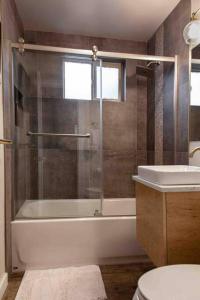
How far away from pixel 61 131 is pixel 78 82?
0.63 metres

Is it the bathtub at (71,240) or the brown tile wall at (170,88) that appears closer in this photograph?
the bathtub at (71,240)

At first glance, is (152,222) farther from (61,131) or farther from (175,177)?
(61,131)

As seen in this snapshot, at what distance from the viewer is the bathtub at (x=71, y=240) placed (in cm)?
185

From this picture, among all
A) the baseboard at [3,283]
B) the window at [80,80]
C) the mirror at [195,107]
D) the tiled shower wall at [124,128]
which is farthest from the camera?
the tiled shower wall at [124,128]

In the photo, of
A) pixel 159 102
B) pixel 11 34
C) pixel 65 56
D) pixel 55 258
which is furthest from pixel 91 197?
pixel 11 34

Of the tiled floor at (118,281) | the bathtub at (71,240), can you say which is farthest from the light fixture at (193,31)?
the tiled floor at (118,281)

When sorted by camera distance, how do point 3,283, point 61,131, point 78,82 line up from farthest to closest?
point 78,82
point 61,131
point 3,283

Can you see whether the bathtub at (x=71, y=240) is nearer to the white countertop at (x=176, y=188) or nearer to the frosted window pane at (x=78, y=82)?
the white countertop at (x=176, y=188)

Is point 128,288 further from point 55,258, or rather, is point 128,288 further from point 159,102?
point 159,102

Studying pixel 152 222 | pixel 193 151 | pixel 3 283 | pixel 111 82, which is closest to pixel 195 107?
pixel 193 151

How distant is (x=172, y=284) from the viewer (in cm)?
85

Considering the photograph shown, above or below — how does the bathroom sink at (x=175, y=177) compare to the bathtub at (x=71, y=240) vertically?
above

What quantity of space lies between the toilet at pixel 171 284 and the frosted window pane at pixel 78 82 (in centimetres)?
206

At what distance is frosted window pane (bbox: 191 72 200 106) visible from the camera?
1.91m
